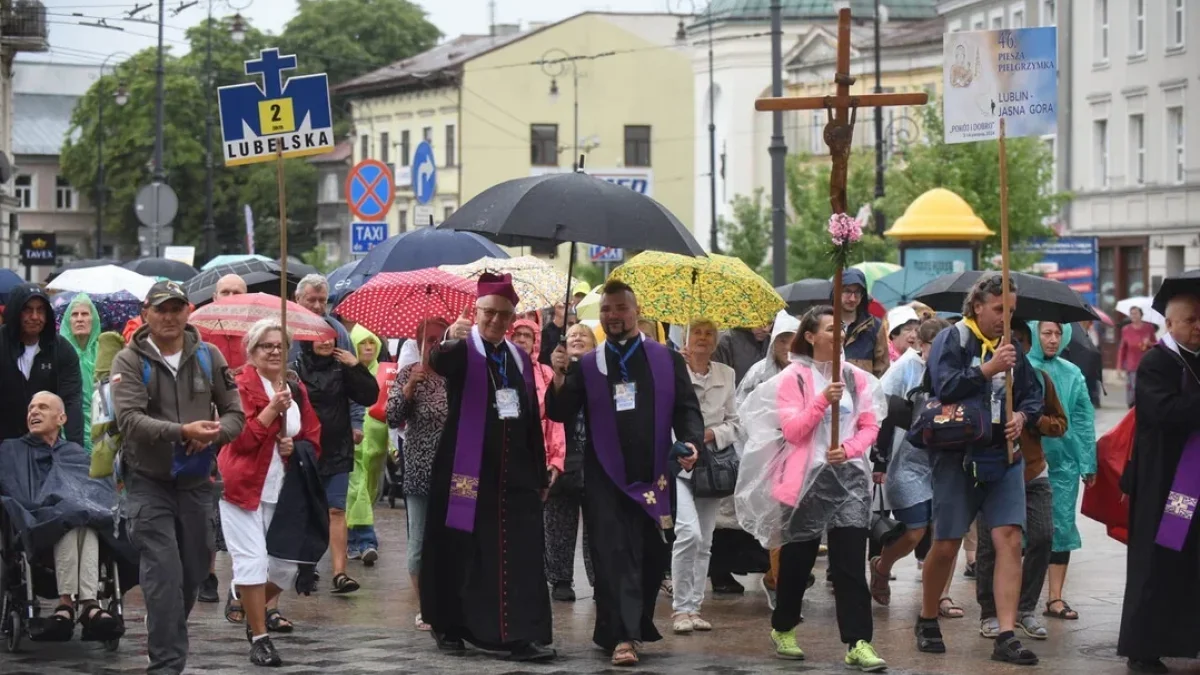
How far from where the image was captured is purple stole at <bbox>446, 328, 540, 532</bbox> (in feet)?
37.0

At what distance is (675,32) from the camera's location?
9394 cm

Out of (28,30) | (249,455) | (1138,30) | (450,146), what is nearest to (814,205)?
(1138,30)

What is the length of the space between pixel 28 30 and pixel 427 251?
41.4 metres

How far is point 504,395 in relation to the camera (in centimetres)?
1132

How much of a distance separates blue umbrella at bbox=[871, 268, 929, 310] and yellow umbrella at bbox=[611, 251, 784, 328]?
10.1 meters

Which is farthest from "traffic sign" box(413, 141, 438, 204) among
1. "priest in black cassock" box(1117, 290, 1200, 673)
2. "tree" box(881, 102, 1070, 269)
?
"tree" box(881, 102, 1070, 269)

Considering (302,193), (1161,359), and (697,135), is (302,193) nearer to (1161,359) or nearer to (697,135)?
(697,135)

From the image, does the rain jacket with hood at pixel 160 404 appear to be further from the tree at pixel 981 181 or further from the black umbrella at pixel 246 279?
the tree at pixel 981 181

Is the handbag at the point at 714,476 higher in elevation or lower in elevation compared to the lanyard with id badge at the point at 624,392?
lower

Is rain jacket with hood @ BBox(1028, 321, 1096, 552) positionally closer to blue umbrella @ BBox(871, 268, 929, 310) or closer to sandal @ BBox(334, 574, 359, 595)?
sandal @ BBox(334, 574, 359, 595)

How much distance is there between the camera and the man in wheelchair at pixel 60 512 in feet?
37.0

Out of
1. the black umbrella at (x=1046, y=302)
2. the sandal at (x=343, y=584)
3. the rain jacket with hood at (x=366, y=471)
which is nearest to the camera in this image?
the black umbrella at (x=1046, y=302)

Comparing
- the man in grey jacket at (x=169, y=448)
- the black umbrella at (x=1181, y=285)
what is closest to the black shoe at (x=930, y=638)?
the black umbrella at (x=1181, y=285)

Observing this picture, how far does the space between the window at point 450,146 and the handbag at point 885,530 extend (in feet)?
259
